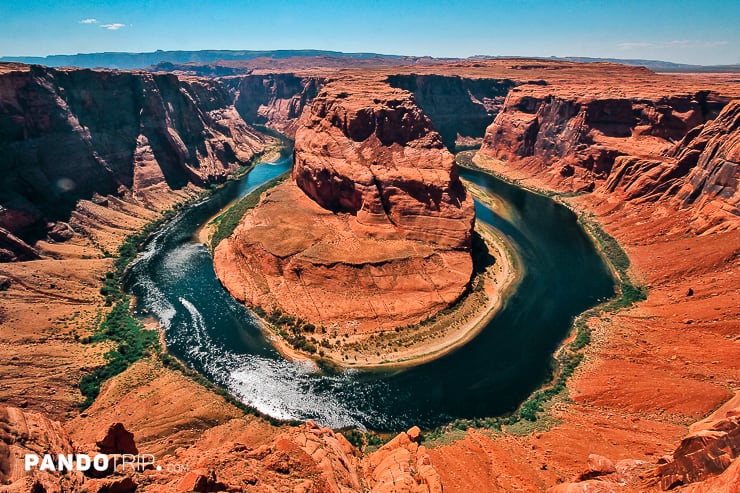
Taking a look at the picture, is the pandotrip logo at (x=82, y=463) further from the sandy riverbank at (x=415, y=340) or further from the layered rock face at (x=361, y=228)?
the layered rock face at (x=361, y=228)

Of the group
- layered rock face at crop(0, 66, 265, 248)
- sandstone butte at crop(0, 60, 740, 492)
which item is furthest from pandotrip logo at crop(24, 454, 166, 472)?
layered rock face at crop(0, 66, 265, 248)

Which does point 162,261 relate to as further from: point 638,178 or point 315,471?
point 638,178

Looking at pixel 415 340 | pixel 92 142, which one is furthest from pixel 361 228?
pixel 92 142

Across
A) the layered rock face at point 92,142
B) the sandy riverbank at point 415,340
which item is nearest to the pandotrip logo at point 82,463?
the sandy riverbank at point 415,340

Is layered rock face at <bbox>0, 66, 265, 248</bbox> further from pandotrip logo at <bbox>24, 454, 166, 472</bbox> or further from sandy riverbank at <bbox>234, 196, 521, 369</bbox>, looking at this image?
pandotrip logo at <bbox>24, 454, 166, 472</bbox>

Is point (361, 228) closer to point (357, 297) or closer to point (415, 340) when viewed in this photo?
point (357, 297)

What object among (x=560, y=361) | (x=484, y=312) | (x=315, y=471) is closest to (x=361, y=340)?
(x=484, y=312)
